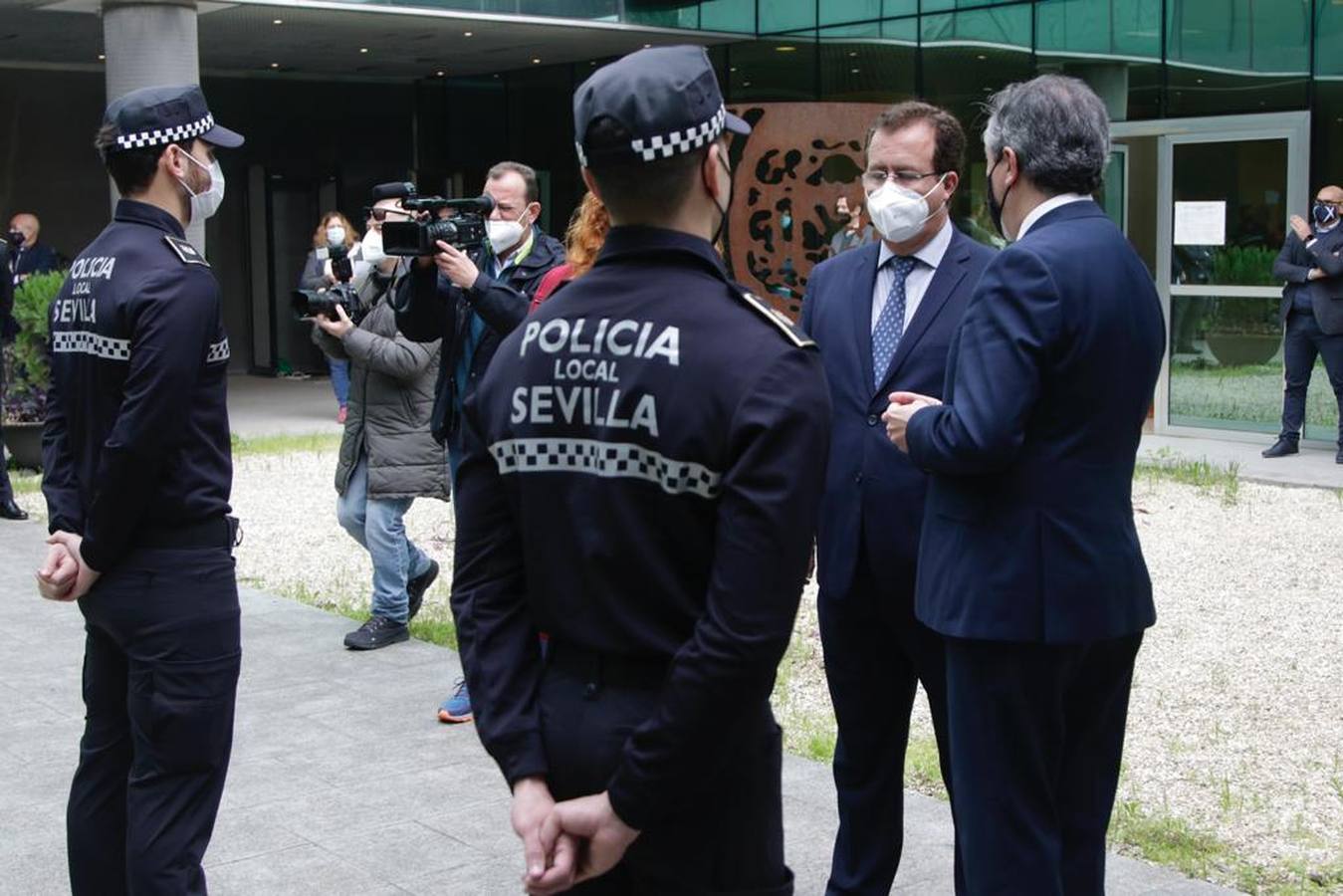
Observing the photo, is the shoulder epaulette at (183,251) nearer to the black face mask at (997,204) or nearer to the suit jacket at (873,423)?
the suit jacket at (873,423)

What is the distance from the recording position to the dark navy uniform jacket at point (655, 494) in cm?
229

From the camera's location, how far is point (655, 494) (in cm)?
236

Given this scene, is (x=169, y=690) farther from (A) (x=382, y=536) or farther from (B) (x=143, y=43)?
(B) (x=143, y=43)

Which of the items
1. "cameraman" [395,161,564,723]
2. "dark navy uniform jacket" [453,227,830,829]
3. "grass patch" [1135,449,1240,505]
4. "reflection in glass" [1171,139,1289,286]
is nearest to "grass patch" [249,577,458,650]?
"cameraman" [395,161,564,723]

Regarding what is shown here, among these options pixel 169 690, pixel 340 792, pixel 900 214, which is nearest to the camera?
pixel 169 690

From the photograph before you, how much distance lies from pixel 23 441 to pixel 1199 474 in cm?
931

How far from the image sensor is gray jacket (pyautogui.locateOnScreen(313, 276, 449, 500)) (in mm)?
7035

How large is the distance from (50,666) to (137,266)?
13.7ft

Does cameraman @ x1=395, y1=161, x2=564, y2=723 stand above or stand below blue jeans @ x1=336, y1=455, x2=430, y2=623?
above

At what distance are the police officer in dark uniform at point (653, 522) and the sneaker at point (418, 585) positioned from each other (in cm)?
533

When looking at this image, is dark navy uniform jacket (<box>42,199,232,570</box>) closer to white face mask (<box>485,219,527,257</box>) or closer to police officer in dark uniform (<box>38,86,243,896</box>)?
police officer in dark uniform (<box>38,86,243,896</box>)

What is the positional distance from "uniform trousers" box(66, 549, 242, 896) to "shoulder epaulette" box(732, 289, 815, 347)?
1860 millimetres

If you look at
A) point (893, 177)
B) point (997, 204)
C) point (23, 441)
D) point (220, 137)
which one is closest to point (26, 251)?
point (23, 441)

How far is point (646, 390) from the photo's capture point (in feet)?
7.68
